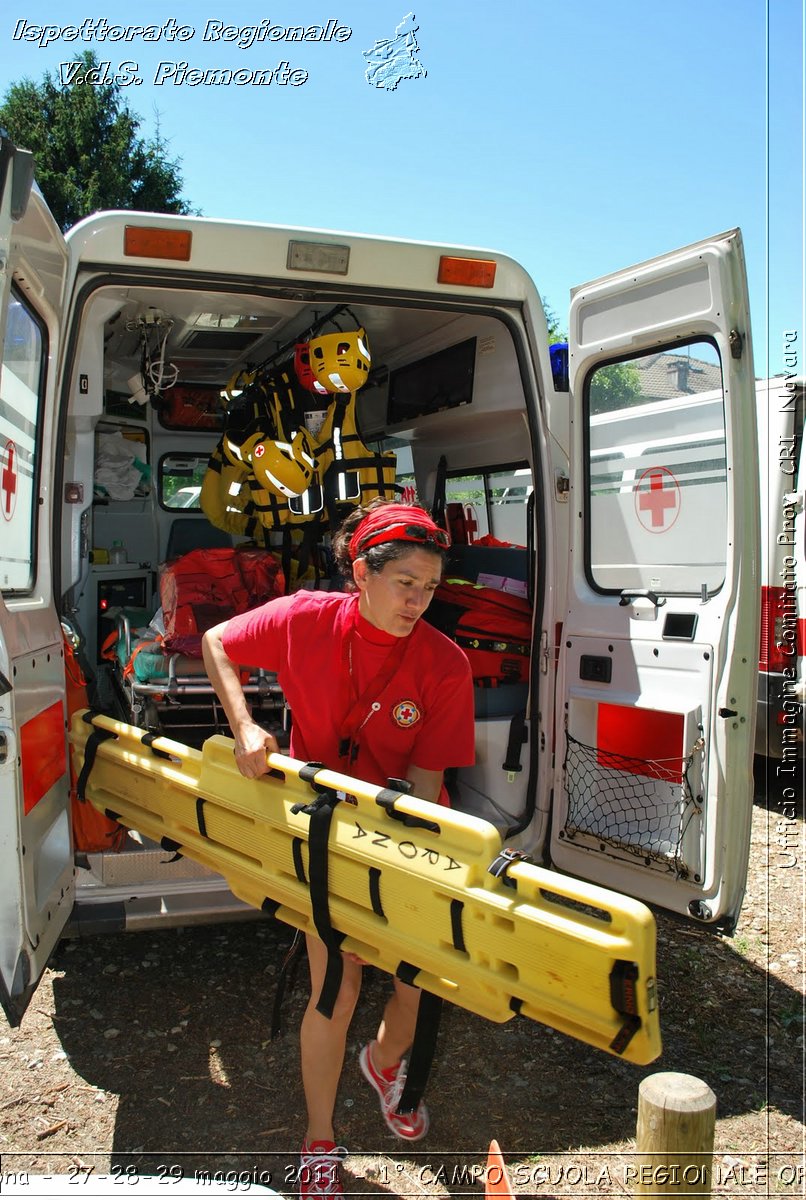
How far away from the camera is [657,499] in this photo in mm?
3182

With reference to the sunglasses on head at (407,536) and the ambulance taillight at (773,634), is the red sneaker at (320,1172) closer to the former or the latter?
the sunglasses on head at (407,536)

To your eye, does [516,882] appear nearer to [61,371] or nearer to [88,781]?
[88,781]

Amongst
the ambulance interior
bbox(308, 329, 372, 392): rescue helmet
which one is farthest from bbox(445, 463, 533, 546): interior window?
bbox(308, 329, 372, 392): rescue helmet

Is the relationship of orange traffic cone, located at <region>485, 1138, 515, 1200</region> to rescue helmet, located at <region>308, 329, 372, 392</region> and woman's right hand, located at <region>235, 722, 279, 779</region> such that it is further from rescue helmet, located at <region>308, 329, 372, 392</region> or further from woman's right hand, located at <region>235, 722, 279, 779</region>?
rescue helmet, located at <region>308, 329, 372, 392</region>

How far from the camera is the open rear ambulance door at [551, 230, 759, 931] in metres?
2.80

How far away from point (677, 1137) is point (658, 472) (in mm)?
2081

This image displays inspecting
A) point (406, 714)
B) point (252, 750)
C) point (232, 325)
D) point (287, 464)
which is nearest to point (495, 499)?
point (287, 464)

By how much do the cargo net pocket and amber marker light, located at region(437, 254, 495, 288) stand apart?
1.67 metres

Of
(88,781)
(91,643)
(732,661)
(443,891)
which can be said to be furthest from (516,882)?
(91,643)

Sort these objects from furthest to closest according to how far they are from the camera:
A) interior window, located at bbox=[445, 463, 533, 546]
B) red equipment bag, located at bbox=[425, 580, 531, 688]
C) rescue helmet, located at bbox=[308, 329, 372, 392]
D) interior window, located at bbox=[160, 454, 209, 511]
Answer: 1. interior window, located at bbox=[160, 454, 209, 511]
2. interior window, located at bbox=[445, 463, 533, 546]
3. rescue helmet, located at bbox=[308, 329, 372, 392]
4. red equipment bag, located at bbox=[425, 580, 531, 688]

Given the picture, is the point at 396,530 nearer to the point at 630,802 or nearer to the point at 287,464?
the point at 630,802

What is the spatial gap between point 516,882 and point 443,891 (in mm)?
172

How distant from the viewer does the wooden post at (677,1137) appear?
1.75 meters

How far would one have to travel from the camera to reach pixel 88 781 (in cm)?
313
